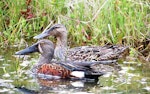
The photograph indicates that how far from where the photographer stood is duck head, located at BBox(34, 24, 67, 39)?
11.5m

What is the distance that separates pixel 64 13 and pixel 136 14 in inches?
65.8

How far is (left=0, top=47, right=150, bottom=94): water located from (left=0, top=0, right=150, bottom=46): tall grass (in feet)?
3.00

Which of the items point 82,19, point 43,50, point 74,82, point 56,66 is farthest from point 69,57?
point 74,82

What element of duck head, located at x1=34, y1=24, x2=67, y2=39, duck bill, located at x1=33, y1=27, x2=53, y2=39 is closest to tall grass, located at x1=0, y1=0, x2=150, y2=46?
duck head, located at x1=34, y1=24, x2=67, y2=39

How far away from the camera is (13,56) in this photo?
35.8 feet

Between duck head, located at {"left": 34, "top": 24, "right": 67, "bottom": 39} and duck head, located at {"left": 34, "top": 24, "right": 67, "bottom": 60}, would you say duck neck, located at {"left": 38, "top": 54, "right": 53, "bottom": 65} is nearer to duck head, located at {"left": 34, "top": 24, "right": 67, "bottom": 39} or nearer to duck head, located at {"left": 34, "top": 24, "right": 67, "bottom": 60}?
duck head, located at {"left": 34, "top": 24, "right": 67, "bottom": 60}

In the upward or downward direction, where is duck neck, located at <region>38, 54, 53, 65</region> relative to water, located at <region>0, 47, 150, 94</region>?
upward

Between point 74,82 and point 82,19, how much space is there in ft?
8.12

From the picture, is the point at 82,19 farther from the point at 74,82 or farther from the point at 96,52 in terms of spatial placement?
the point at 74,82

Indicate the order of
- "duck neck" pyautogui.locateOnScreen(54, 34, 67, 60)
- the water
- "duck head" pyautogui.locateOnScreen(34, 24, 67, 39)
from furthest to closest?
"duck head" pyautogui.locateOnScreen(34, 24, 67, 39) → "duck neck" pyautogui.locateOnScreen(54, 34, 67, 60) → the water

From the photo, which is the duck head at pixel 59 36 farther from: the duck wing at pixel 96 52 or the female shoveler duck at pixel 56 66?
the female shoveler duck at pixel 56 66

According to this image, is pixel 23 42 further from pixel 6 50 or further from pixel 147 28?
pixel 147 28

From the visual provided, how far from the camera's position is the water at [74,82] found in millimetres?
8742

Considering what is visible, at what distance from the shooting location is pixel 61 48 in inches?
449
